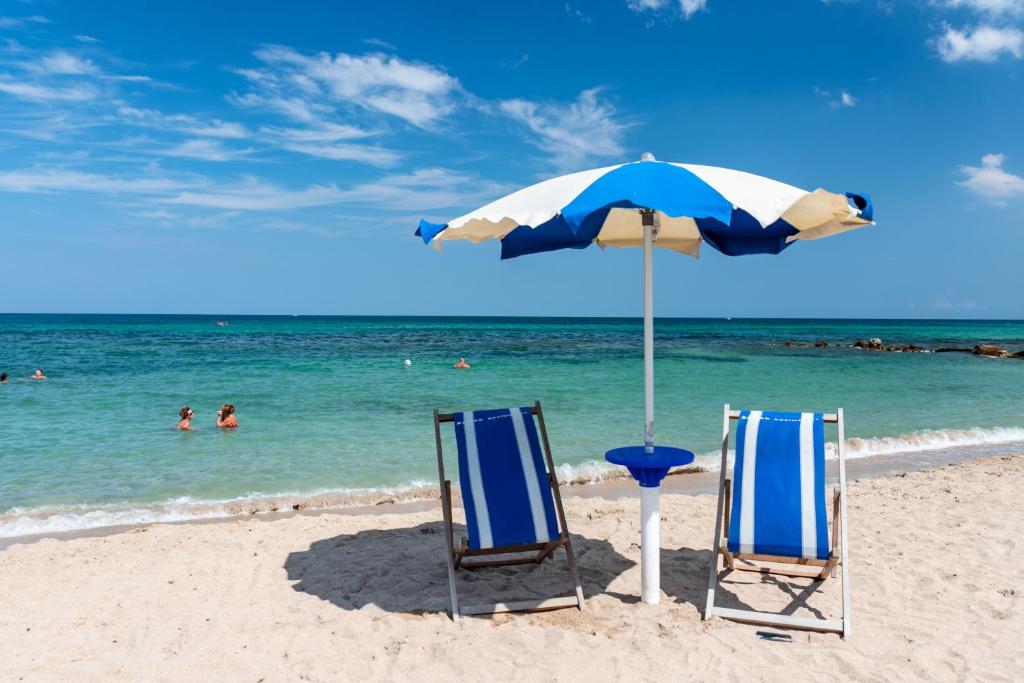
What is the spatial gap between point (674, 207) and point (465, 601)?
2.50 meters

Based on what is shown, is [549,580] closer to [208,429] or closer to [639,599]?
[639,599]

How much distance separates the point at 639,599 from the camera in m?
3.96

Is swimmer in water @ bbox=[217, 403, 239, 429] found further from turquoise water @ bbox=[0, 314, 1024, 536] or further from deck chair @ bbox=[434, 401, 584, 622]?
deck chair @ bbox=[434, 401, 584, 622]

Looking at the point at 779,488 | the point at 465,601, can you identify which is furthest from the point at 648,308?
the point at 465,601

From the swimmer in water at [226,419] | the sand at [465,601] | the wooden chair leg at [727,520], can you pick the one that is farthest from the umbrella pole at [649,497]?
the swimmer in water at [226,419]

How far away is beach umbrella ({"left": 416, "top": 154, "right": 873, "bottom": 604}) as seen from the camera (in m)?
3.01

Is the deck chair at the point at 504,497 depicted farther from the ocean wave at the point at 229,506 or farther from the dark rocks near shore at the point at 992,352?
the dark rocks near shore at the point at 992,352

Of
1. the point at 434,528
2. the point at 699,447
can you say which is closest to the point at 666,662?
the point at 434,528

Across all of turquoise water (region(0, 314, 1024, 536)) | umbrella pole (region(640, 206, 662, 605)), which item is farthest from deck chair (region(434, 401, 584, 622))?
turquoise water (region(0, 314, 1024, 536))

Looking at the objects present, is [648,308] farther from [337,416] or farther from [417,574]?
[337,416]

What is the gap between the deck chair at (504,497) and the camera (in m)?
3.85

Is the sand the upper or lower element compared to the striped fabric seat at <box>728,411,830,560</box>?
lower

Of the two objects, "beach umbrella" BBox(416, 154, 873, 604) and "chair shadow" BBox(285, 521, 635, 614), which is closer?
"beach umbrella" BBox(416, 154, 873, 604)

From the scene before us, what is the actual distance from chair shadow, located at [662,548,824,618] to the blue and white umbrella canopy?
2.02 m
